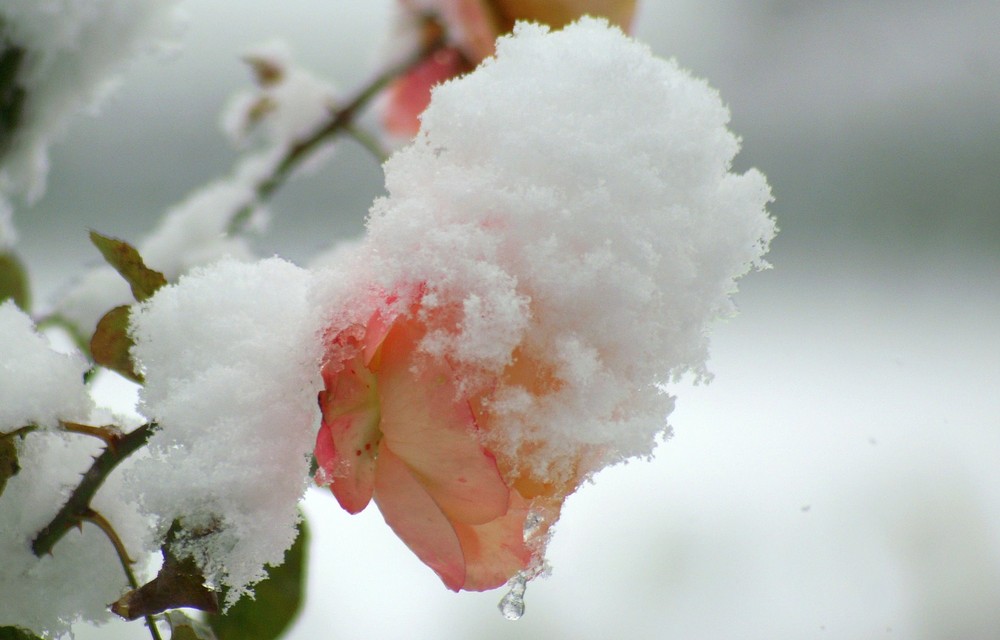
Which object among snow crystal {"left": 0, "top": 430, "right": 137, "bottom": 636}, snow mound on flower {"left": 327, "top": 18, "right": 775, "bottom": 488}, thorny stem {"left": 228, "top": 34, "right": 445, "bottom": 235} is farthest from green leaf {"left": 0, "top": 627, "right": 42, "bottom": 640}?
thorny stem {"left": 228, "top": 34, "right": 445, "bottom": 235}

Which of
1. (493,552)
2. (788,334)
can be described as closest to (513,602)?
(493,552)

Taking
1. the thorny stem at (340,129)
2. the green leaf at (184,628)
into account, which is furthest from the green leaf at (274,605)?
the thorny stem at (340,129)

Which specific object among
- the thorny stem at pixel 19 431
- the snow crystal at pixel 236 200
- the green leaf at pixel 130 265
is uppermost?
A: the snow crystal at pixel 236 200

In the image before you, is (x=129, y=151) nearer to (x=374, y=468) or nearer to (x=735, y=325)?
(x=735, y=325)

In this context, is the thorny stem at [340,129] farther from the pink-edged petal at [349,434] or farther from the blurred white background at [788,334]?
the pink-edged petal at [349,434]

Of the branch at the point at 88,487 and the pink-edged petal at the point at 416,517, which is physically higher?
the pink-edged petal at the point at 416,517

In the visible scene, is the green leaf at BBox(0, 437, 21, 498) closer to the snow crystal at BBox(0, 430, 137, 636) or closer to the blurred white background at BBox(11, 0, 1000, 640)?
Answer: the snow crystal at BBox(0, 430, 137, 636)

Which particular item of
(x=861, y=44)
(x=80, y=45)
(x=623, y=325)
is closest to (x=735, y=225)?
(x=623, y=325)
